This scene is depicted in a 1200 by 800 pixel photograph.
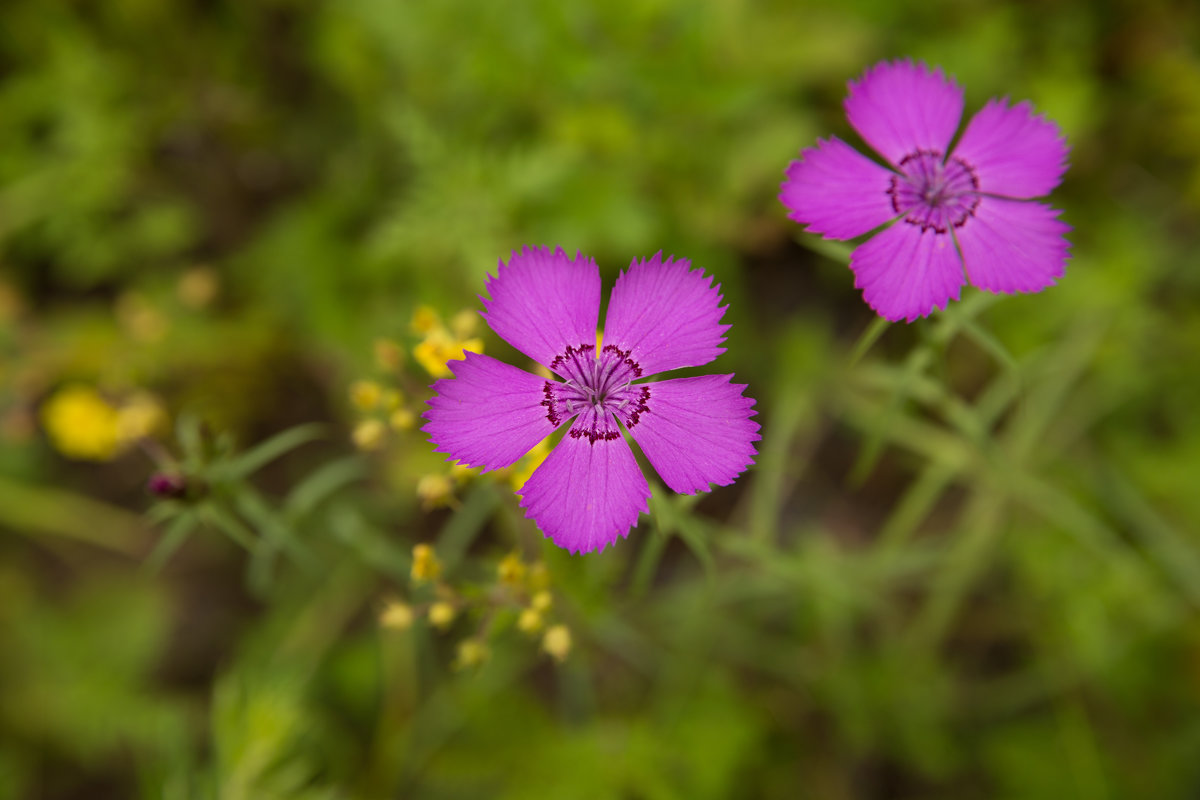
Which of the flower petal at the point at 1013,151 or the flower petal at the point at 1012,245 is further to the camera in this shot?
the flower petal at the point at 1013,151

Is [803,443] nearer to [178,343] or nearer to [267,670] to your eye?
[267,670]

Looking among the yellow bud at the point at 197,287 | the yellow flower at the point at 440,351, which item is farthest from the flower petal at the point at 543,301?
the yellow bud at the point at 197,287

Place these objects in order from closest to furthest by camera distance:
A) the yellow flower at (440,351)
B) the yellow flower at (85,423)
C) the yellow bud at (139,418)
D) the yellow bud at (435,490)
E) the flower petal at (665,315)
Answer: the flower petal at (665,315)
the yellow bud at (435,490)
the yellow flower at (440,351)
the yellow bud at (139,418)
the yellow flower at (85,423)

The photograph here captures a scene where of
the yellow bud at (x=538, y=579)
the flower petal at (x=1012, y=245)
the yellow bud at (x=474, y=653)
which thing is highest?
the flower petal at (x=1012, y=245)

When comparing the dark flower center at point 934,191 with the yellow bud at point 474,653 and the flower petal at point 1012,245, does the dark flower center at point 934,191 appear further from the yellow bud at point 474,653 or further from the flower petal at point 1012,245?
the yellow bud at point 474,653

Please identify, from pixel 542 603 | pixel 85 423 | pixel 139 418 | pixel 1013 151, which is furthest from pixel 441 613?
pixel 85 423

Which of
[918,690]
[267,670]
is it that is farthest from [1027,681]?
[267,670]
